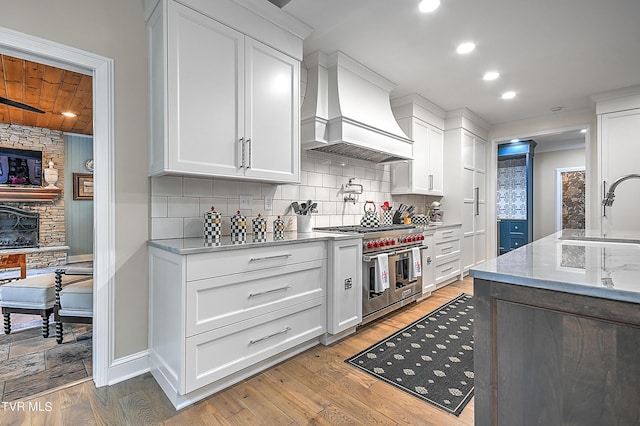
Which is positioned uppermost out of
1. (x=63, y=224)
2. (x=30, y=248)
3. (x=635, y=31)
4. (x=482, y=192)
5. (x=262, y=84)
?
(x=635, y=31)

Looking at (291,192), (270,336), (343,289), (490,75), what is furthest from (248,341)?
(490,75)

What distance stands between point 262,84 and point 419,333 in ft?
8.26

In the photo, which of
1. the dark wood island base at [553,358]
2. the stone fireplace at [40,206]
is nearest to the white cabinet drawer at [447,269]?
the dark wood island base at [553,358]

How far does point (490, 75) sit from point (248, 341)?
3880 millimetres

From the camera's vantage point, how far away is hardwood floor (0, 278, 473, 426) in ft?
5.36

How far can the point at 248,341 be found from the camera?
1966mm

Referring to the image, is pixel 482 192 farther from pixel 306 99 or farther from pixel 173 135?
pixel 173 135

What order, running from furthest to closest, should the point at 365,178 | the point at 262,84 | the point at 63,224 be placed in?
1. the point at 63,224
2. the point at 365,178
3. the point at 262,84

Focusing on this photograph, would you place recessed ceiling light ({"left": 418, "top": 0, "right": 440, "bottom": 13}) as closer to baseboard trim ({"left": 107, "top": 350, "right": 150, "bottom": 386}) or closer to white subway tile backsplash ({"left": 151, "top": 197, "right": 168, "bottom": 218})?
white subway tile backsplash ({"left": 151, "top": 197, "right": 168, "bottom": 218})

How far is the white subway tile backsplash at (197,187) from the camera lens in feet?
7.54

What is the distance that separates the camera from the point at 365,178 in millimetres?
3998

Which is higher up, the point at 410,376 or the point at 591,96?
the point at 591,96

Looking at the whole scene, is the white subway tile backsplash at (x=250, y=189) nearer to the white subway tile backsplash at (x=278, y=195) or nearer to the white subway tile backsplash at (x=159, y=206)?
the white subway tile backsplash at (x=278, y=195)

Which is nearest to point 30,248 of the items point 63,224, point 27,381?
point 63,224
